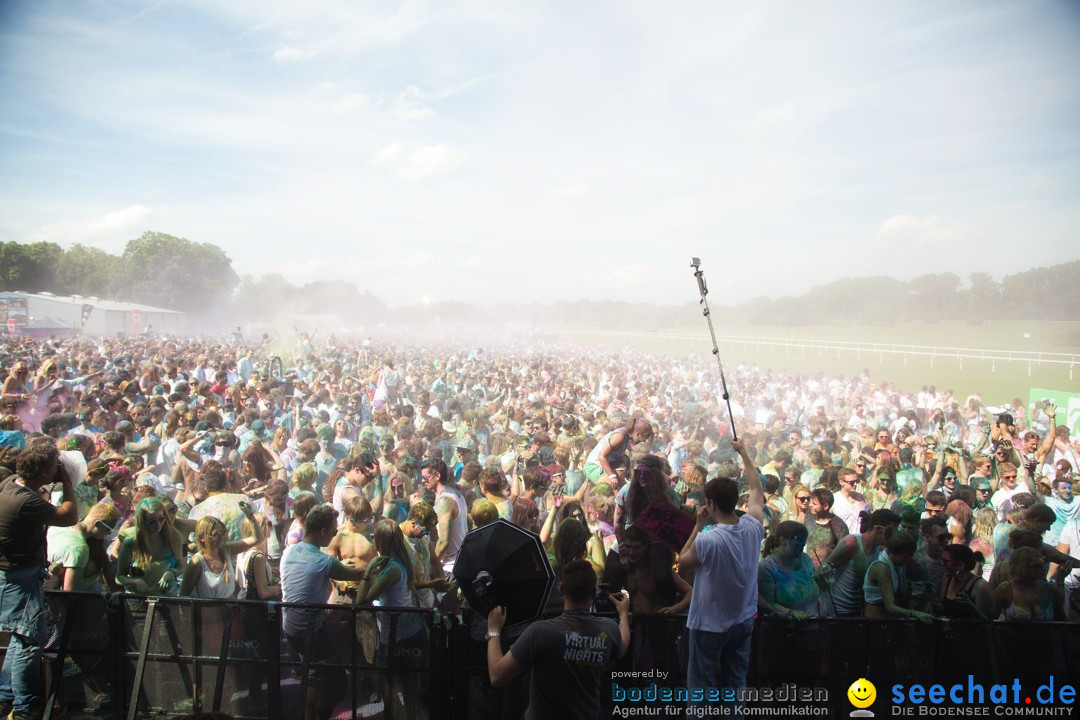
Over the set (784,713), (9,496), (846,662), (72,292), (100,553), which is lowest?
(784,713)

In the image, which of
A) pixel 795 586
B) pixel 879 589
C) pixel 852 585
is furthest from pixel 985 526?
pixel 795 586

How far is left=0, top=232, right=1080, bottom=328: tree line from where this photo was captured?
91.0 feet

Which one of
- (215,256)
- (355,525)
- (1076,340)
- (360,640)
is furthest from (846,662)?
(215,256)

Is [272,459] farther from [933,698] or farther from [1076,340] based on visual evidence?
[1076,340]

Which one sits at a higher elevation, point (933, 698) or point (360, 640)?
point (360, 640)

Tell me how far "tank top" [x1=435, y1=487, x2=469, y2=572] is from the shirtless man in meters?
0.84

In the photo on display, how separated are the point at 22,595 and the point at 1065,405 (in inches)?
635

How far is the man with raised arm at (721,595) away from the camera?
376 cm

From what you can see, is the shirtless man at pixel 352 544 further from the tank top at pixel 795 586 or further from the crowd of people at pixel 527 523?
the tank top at pixel 795 586

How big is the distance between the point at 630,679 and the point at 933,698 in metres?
1.75

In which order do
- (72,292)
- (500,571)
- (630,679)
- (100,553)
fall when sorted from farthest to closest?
(72,292), (100,553), (630,679), (500,571)

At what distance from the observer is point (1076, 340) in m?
25.2

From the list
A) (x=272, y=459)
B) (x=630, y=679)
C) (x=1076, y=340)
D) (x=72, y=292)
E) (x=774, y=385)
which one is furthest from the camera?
(x=72, y=292)

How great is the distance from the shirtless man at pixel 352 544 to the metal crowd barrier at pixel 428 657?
2.14 ft
